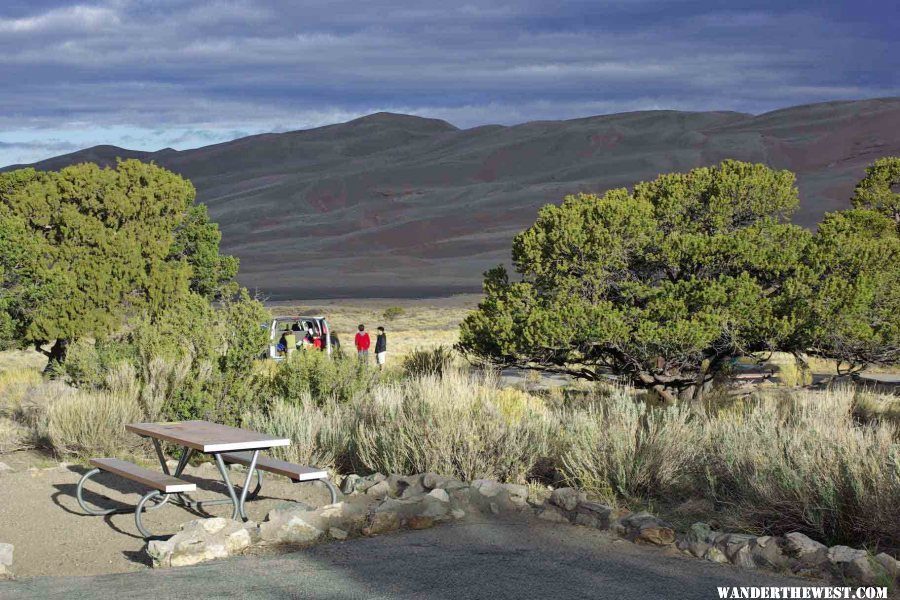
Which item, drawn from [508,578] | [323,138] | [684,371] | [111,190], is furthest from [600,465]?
[323,138]

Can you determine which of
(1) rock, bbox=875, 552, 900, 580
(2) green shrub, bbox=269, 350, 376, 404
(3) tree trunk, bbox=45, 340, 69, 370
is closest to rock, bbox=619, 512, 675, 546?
(1) rock, bbox=875, 552, 900, 580

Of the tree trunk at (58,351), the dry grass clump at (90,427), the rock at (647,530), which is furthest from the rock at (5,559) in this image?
the tree trunk at (58,351)

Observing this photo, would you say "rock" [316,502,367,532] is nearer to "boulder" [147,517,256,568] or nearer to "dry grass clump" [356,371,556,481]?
"boulder" [147,517,256,568]

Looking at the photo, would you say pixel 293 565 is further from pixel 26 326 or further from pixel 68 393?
pixel 26 326

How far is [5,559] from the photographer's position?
6.30 metres

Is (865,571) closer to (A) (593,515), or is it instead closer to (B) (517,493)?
(A) (593,515)

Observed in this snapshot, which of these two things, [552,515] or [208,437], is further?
[208,437]

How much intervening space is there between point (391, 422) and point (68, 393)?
14.4 ft

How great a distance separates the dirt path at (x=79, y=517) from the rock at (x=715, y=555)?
3376 mm

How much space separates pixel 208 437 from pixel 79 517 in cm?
126

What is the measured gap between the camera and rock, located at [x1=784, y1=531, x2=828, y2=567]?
5.77m

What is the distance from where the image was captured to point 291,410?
9891mm

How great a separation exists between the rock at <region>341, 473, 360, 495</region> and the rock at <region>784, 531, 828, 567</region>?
3.68m

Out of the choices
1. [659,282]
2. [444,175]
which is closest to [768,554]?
[659,282]
